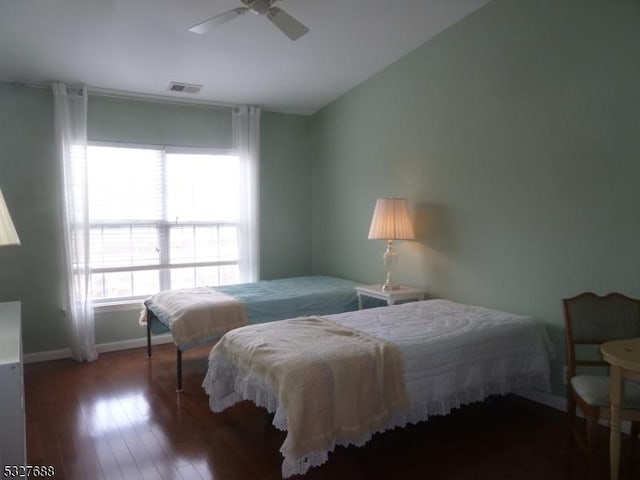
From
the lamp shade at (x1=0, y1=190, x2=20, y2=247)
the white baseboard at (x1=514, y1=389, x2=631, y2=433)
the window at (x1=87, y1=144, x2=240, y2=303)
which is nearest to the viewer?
the lamp shade at (x1=0, y1=190, x2=20, y2=247)

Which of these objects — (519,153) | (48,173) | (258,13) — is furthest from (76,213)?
(519,153)

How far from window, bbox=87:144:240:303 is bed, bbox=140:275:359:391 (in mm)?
691

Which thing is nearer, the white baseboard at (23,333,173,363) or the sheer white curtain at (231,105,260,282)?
the white baseboard at (23,333,173,363)

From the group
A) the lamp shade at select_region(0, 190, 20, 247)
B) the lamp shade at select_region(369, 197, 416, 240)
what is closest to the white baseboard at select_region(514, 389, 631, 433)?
the lamp shade at select_region(369, 197, 416, 240)

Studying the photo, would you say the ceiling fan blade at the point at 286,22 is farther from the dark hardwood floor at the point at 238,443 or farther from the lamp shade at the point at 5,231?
the dark hardwood floor at the point at 238,443

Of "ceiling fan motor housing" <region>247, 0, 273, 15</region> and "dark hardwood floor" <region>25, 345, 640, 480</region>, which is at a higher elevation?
"ceiling fan motor housing" <region>247, 0, 273, 15</region>

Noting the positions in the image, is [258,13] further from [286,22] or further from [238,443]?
[238,443]

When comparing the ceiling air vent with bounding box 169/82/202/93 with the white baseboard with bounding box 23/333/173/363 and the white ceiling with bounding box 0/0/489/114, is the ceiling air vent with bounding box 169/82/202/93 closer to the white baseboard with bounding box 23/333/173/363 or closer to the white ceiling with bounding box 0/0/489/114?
the white ceiling with bounding box 0/0/489/114

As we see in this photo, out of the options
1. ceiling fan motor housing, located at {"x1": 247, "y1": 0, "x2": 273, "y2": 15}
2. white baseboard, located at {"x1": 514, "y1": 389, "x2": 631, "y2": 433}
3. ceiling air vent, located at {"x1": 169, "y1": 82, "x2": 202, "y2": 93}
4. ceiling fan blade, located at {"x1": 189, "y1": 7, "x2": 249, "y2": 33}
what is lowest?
white baseboard, located at {"x1": 514, "y1": 389, "x2": 631, "y2": 433}

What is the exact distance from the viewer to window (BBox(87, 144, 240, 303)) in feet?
14.1

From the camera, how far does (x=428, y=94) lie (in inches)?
145

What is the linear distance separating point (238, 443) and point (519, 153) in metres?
A: 2.58

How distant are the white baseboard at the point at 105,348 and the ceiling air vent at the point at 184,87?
2509 mm

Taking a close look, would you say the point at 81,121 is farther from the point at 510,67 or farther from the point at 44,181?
the point at 510,67
